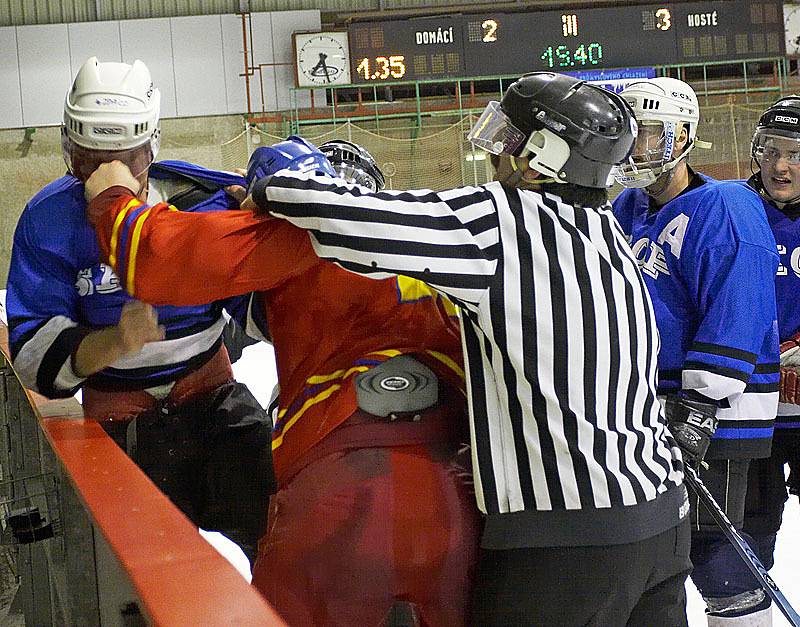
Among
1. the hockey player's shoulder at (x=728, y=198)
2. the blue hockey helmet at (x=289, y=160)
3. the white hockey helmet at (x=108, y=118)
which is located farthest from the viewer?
the hockey player's shoulder at (x=728, y=198)

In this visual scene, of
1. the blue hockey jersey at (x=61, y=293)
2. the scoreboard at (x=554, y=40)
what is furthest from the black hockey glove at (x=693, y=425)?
the scoreboard at (x=554, y=40)

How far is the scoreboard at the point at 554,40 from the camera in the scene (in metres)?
10.5

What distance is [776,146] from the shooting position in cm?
273

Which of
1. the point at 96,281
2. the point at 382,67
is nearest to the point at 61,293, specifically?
the point at 96,281

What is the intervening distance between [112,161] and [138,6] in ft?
37.1

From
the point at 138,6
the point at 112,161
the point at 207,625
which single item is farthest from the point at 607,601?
the point at 138,6

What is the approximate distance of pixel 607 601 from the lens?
131 centimetres

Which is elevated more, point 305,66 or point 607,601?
point 305,66

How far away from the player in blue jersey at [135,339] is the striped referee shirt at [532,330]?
1.57 feet

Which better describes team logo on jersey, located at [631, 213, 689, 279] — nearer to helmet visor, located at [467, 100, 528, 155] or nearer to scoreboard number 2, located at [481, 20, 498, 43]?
helmet visor, located at [467, 100, 528, 155]

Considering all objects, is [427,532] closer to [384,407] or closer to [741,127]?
[384,407]

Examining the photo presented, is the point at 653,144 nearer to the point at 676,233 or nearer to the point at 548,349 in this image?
the point at 676,233

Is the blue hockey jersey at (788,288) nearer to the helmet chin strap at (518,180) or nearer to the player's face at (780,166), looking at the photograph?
the player's face at (780,166)

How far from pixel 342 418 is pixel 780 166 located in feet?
6.07
